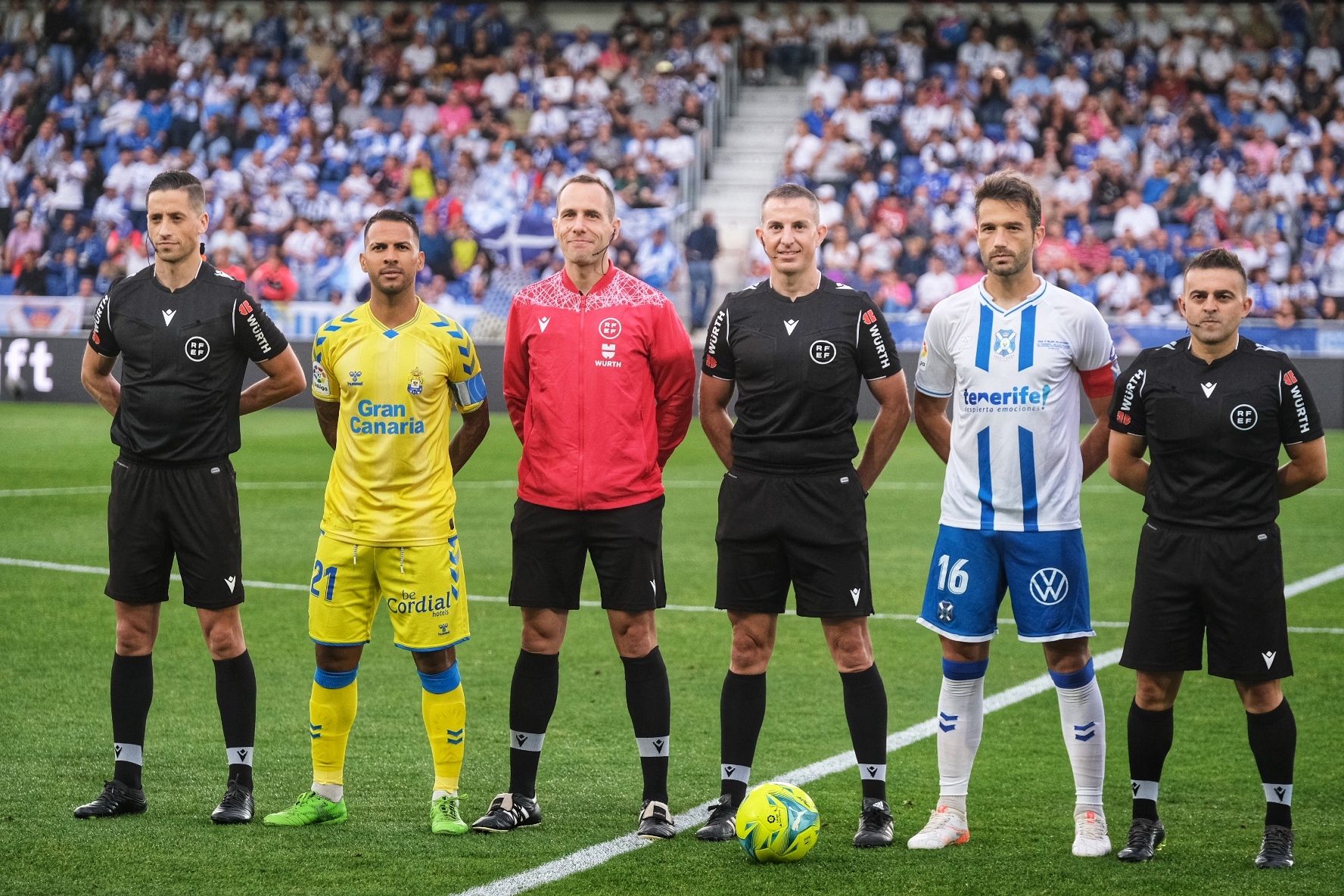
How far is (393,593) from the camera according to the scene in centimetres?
532

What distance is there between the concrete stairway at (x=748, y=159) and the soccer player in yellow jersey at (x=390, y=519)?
19.5 meters

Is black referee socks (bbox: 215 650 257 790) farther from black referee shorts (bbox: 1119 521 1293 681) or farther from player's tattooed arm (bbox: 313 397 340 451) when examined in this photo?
black referee shorts (bbox: 1119 521 1293 681)

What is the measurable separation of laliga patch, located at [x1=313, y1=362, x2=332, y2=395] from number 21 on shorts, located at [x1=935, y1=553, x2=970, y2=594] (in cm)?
210

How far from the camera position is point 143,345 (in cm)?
550

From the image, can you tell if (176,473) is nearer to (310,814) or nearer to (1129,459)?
(310,814)

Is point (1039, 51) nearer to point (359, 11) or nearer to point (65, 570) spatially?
point (359, 11)

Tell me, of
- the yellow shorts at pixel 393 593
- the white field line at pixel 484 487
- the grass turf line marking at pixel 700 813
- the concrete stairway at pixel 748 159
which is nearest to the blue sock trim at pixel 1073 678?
the grass turf line marking at pixel 700 813

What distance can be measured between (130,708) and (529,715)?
1.37m

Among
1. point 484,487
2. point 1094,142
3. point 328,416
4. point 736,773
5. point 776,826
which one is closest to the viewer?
point 776,826

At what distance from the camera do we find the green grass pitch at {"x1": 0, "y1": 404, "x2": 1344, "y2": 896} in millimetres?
4828

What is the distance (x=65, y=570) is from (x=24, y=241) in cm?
1719

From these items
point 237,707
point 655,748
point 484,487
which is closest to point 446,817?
point 655,748

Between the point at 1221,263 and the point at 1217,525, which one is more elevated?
the point at 1221,263

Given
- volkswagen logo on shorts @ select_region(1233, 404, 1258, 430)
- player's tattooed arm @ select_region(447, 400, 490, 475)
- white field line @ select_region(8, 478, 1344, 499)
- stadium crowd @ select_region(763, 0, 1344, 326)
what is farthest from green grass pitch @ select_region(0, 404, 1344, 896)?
stadium crowd @ select_region(763, 0, 1344, 326)
